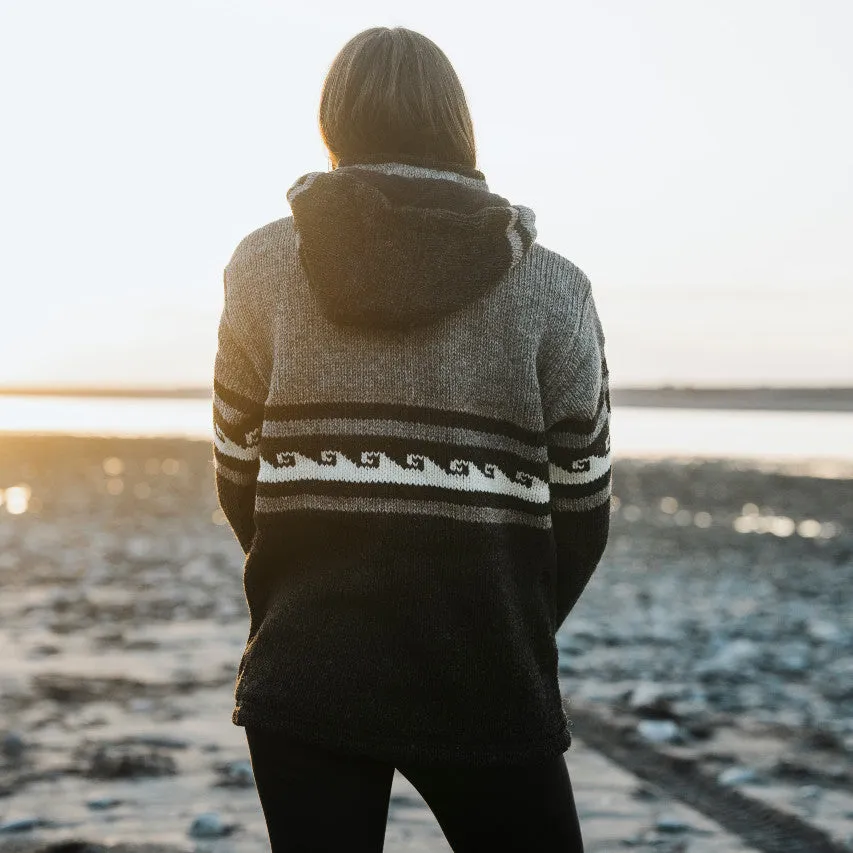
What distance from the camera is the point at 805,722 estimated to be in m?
5.55

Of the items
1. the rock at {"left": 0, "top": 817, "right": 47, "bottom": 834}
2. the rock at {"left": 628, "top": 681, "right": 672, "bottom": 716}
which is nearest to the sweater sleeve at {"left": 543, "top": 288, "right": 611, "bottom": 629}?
the rock at {"left": 0, "top": 817, "right": 47, "bottom": 834}

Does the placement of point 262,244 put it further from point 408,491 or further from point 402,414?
point 408,491

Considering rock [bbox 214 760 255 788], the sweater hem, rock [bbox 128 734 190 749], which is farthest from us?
rock [bbox 128 734 190 749]

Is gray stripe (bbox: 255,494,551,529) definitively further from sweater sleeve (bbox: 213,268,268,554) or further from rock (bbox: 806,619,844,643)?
rock (bbox: 806,619,844,643)

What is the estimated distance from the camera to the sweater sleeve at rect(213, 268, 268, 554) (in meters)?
2.43

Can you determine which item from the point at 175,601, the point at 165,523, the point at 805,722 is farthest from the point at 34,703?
the point at 165,523

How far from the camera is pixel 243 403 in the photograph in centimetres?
244

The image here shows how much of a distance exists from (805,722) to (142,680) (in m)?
3.43

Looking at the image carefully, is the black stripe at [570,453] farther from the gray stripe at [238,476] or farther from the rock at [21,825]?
the rock at [21,825]

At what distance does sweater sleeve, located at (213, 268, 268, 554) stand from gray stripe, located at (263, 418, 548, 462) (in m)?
0.23

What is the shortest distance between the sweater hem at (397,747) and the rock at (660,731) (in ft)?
11.0

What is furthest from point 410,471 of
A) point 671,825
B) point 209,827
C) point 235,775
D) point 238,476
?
point 235,775

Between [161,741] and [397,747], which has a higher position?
[397,747]

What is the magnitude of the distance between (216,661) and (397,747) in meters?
4.76
